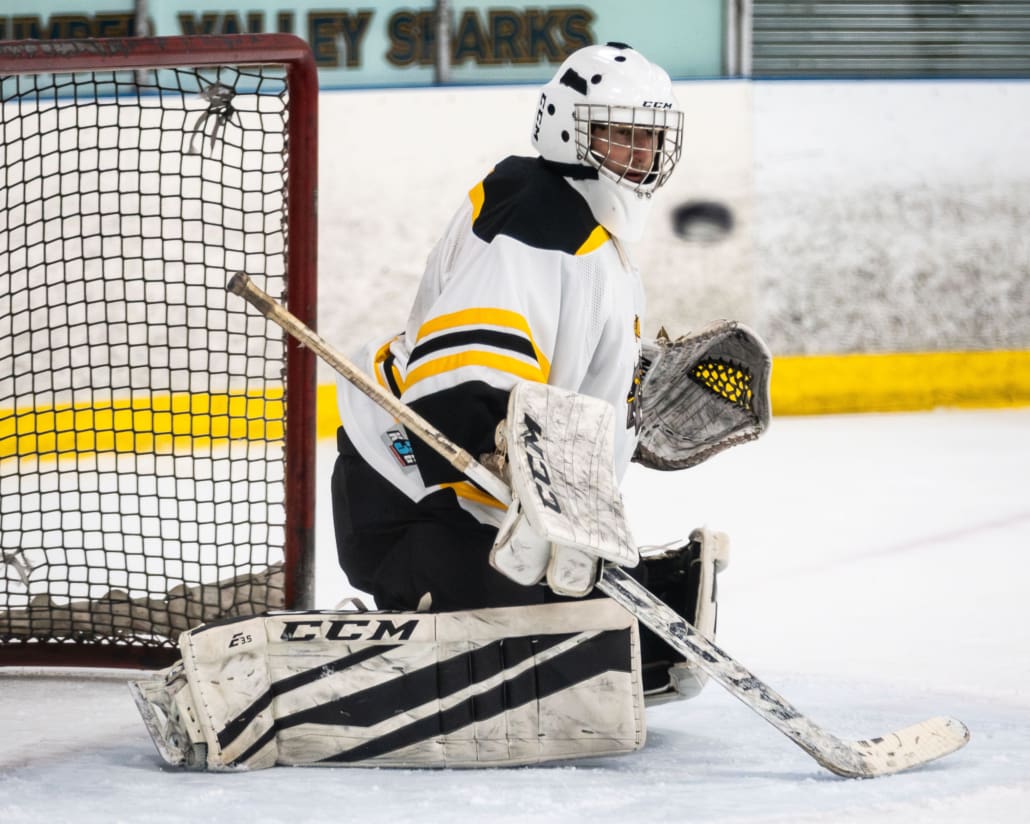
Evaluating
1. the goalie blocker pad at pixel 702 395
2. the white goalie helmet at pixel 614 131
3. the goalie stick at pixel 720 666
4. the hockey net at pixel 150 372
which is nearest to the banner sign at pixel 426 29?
the hockey net at pixel 150 372

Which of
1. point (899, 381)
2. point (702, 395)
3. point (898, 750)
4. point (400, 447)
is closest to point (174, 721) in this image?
point (400, 447)

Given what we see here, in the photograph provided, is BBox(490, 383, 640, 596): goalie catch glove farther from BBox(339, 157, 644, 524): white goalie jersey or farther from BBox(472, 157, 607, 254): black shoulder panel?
BBox(472, 157, 607, 254): black shoulder panel

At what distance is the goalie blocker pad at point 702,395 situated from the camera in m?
2.33

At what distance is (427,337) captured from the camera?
1.88 m

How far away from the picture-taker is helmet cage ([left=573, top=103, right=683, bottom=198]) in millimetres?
1966

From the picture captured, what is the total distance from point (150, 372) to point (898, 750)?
1891mm

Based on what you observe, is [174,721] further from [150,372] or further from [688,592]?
[150,372]

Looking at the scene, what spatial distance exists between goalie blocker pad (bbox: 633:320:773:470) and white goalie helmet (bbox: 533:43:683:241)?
1.20 feet

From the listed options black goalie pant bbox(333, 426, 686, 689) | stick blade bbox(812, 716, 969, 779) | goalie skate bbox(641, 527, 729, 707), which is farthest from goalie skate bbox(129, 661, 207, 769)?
stick blade bbox(812, 716, 969, 779)

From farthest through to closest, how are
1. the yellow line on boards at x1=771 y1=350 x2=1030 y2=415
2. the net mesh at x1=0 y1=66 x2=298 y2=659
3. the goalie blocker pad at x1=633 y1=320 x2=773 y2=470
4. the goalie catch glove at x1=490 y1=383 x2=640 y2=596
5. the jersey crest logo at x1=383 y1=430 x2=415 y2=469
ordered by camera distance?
the yellow line on boards at x1=771 y1=350 x2=1030 y2=415, the net mesh at x1=0 y1=66 x2=298 y2=659, the goalie blocker pad at x1=633 y1=320 x2=773 y2=470, the jersey crest logo at x1=383 y1=430 x2=415 y2=469, the goalie catch glove at x1=490 y1=383 x2=640 y2=596

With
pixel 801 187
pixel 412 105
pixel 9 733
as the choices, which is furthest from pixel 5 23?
pixel 9 733

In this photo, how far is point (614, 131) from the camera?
199 centimetres

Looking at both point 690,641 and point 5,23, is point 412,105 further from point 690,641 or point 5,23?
point 690,641

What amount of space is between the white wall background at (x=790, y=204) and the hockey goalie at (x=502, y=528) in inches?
116
